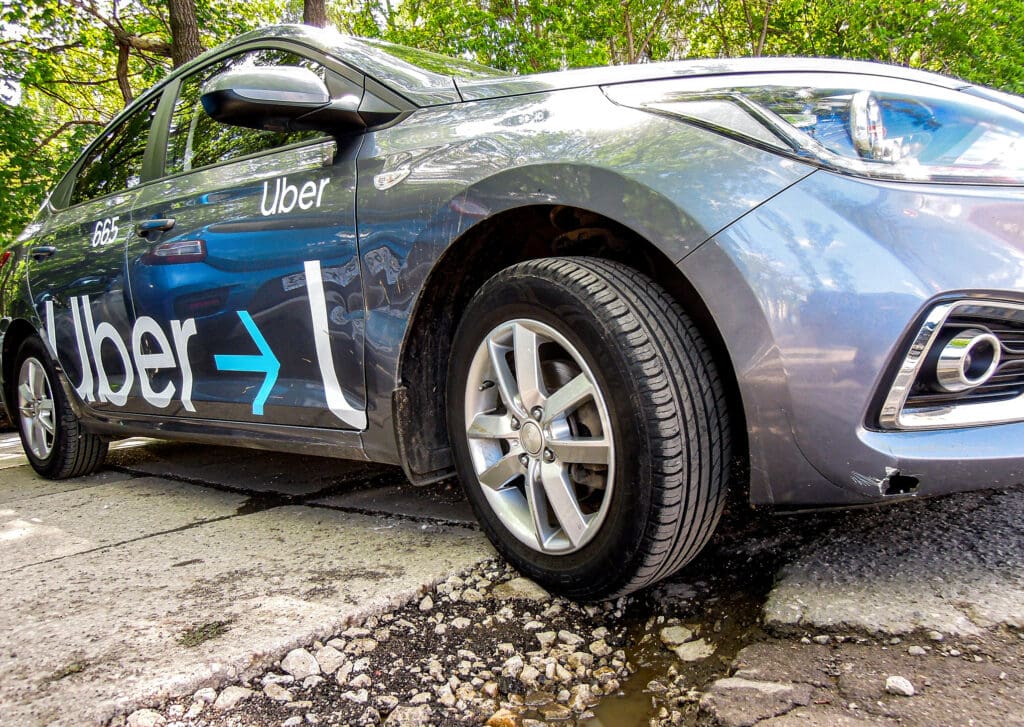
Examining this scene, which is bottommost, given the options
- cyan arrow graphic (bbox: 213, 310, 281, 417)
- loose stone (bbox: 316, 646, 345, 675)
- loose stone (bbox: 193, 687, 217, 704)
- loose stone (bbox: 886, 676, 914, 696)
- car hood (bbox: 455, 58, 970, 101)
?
loose stone (bbox: 316, 646, 345, 675)

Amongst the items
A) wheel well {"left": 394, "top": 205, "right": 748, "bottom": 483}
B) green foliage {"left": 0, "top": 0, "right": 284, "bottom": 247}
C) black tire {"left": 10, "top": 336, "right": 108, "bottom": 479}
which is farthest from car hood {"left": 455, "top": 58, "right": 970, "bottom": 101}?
green foliage {"left": 0, "top": 0, "right": 284, "bottom": 247}

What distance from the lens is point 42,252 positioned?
3.29 meters

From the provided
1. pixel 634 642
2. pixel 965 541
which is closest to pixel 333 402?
pixel 634 642

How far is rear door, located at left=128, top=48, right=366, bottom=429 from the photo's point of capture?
78.3 inches

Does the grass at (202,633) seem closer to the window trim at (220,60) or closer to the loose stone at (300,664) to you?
the loose stone at (300,664)

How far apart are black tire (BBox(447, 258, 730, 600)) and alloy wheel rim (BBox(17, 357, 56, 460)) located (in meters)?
2.96

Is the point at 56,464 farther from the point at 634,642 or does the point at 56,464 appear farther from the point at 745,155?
the point at 745,155

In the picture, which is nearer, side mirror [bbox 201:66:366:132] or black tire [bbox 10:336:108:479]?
side mirror [bbox 201:66:366:132]

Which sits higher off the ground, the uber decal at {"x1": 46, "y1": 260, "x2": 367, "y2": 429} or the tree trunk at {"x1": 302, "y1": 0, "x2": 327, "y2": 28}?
the tree trunk at {"x1": 302, "y1": 0, "x2": 327, "y2": 28}

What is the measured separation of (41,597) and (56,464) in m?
1.92

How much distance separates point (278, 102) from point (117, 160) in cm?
178

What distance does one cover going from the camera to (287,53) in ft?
7.62

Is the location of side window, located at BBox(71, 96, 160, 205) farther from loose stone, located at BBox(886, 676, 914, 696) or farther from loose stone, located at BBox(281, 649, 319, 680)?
loose stone, located at BBox(886, 676, 914, 696)

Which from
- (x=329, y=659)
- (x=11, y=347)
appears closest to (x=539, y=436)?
(x=329, y=659)
